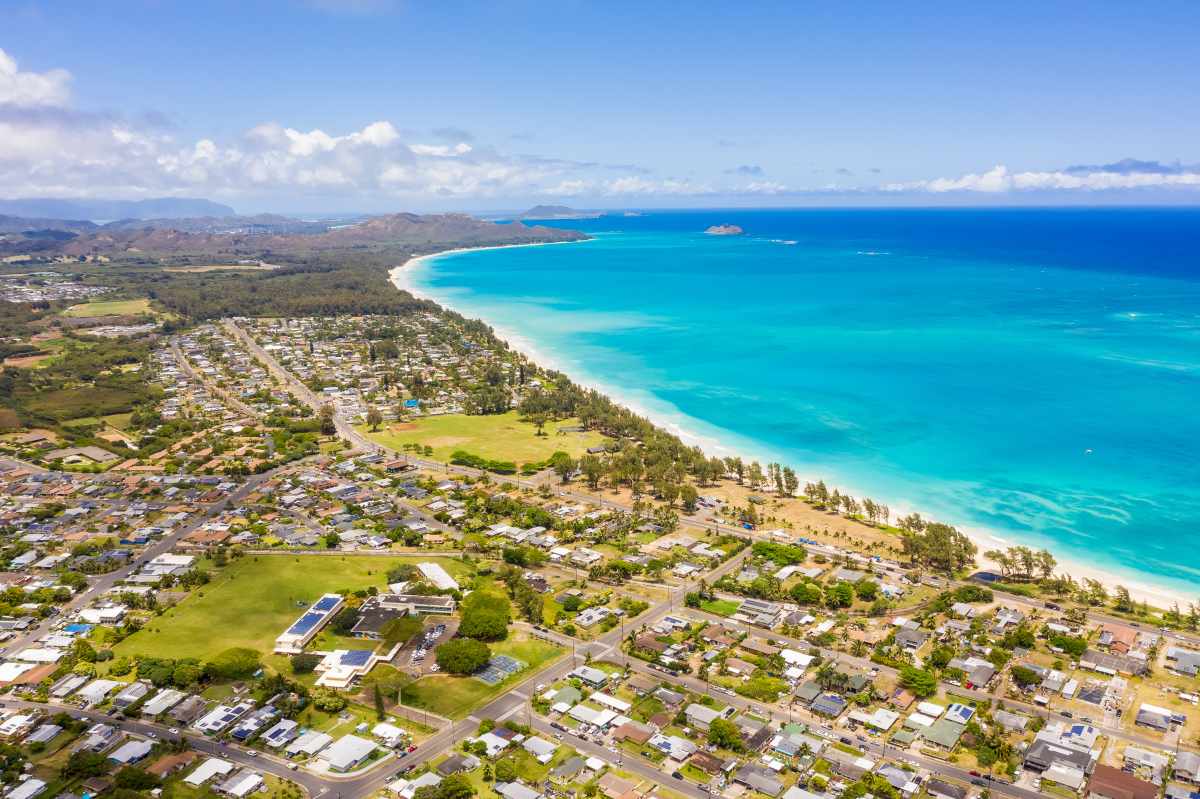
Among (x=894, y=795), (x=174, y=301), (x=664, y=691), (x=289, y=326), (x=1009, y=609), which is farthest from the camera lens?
(x=174, y=301)

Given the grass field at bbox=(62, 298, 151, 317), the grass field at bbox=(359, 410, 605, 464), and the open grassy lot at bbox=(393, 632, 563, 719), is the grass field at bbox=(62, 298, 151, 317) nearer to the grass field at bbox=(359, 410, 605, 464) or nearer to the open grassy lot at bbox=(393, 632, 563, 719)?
the grass field at bbox=(359, 410, 605, 464)

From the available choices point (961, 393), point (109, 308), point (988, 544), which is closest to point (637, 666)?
point (988, 544)

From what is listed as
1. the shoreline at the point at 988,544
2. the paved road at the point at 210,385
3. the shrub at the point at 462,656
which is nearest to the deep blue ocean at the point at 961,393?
the shoreline at the point at 988,544

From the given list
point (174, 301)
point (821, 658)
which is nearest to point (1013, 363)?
point (821, 658)

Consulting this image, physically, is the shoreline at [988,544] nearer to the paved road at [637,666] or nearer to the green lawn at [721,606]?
the paved road at [637,666]

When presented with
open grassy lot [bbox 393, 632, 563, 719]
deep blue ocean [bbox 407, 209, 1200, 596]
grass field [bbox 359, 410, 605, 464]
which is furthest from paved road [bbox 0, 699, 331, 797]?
deep blue ocean [bbox 407, 209, 1200, 596]

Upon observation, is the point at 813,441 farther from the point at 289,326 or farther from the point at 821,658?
the point at 289,326
